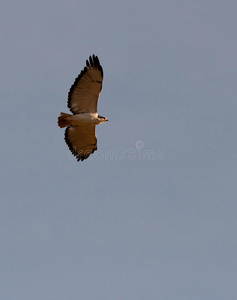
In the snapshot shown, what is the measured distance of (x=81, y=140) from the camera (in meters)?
30.1

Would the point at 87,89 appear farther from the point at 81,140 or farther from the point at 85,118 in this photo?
the point at 81,140

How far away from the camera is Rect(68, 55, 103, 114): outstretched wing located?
27609 mm

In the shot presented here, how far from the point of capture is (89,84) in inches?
1100

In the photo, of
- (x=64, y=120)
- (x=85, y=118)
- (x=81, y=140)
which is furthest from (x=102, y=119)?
(x=64, y=120)

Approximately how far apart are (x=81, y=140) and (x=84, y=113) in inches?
70.2

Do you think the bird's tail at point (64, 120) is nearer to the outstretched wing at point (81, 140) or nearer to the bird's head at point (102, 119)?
the outstretched wing at point (81, 140)

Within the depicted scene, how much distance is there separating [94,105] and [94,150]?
110 inches

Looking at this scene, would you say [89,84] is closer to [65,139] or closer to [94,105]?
[94,105]

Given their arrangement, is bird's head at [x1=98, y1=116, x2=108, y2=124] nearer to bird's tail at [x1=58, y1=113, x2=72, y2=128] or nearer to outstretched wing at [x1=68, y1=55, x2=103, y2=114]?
outstretched wing at [x1=68, y1=55, x2=103, y2=114]

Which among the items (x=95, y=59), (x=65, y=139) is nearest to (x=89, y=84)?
(x=95, y=59)

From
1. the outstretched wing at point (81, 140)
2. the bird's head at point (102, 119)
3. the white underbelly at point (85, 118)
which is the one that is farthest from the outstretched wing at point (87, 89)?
the outstretched wing at point (81, 140)

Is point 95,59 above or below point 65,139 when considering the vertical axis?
above

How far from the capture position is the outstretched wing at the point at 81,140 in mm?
29500

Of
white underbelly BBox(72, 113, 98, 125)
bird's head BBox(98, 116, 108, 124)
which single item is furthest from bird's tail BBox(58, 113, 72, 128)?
bird's head BBox(98, 116, 108, 124)
